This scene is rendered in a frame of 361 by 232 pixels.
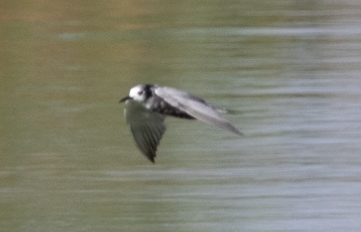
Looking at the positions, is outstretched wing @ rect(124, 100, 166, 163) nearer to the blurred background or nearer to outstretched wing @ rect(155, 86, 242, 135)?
outstretched wing @ rect(155, 86, 242, 135)

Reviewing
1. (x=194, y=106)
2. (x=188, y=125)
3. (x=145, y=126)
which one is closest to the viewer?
(x=194, y=106)

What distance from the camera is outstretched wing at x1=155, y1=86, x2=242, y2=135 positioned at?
13.7ft

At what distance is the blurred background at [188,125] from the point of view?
6.52 metres

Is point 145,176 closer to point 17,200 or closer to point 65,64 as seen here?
point 17,200

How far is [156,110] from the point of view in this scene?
470 cm

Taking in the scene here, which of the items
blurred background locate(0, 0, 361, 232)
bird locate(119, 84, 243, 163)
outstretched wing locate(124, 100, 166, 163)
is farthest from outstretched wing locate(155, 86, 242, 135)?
blurred background locate(0, 0, 361, 232)

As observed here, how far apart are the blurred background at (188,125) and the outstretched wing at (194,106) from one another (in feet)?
5.68

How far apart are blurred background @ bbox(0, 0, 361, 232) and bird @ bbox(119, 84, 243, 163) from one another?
135 cm

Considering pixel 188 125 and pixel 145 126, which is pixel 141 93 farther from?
pixel 188 125

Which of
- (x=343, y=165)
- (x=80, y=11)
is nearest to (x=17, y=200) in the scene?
(x=343, y=165)

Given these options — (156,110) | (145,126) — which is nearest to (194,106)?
(156,110)

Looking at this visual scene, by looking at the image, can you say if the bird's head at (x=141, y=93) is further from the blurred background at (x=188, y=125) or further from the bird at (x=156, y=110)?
the blurred background at (x=188, y=125)

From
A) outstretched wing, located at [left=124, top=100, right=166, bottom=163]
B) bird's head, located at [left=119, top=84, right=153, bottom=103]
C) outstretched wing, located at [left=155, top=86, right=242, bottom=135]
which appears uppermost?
outstretched wing, located at [left=155, top=86, right=242, bottom=135]

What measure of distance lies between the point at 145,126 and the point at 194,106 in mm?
572
